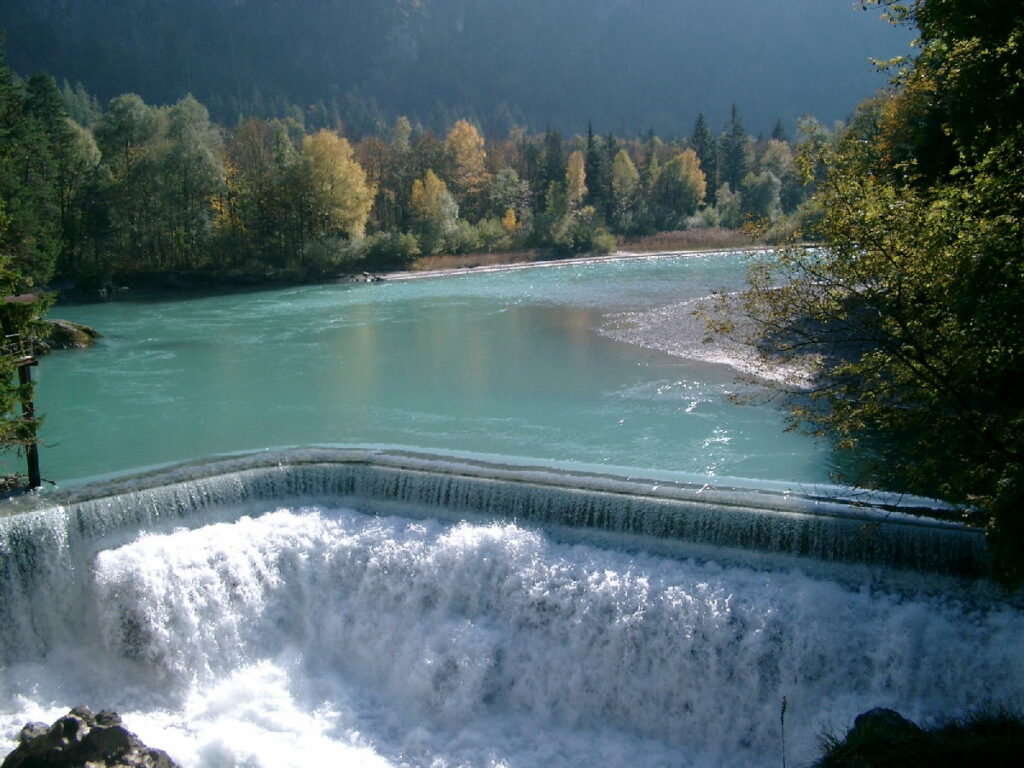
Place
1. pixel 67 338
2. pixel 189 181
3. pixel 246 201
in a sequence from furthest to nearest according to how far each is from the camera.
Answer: pixel 246 201 < pixel 189 181 < pixel 67 338

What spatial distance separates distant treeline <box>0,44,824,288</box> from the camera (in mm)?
39006

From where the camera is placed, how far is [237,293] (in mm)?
43531

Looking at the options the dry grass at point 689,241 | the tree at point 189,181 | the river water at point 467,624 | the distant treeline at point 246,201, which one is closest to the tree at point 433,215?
the distant treeline at point 246,201

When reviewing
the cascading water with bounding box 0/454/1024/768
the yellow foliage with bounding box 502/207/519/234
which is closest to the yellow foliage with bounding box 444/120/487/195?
the yellow foliage with bounding box 502/207/519/234

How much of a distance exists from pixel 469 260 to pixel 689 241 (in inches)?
732

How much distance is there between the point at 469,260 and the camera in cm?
5397

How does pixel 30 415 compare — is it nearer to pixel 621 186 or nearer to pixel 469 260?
pixel 469 260

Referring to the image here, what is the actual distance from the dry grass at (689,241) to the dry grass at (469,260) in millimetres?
9279

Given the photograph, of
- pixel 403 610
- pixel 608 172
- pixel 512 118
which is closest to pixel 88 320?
pixel 403 610

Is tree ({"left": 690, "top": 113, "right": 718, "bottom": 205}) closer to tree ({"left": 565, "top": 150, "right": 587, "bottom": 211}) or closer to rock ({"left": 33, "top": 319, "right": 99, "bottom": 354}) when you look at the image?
tree ({"left": 565, "top": 150, "right": 587, "bottom": 211})

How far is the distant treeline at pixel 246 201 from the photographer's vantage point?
39006 millimetres

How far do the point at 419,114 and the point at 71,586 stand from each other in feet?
577

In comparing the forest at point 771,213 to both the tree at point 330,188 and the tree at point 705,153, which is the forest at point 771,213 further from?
the tree at point 705,153

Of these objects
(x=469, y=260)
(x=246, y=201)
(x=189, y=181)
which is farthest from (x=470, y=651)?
(x=469, y=260)
